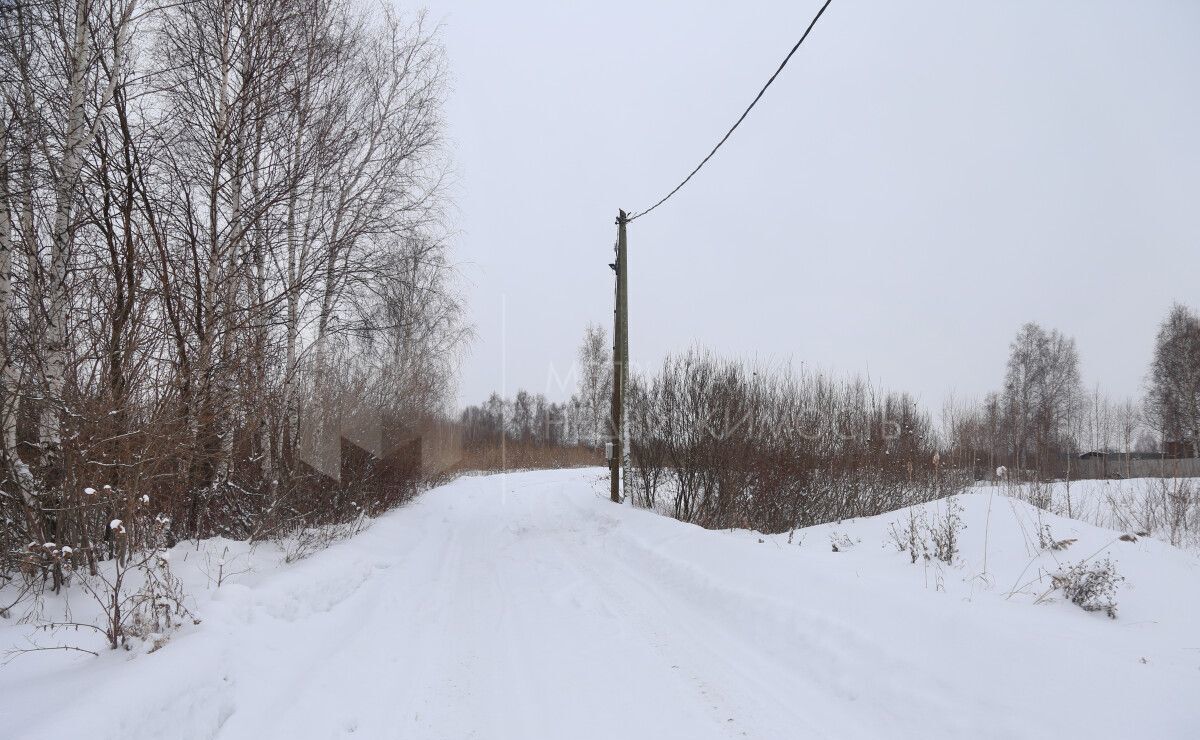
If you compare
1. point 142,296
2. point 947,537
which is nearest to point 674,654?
point 947,537

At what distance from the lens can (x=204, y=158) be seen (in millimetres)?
7824

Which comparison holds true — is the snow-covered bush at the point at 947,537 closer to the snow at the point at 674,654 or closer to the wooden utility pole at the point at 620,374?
the snow at the point at 674,654

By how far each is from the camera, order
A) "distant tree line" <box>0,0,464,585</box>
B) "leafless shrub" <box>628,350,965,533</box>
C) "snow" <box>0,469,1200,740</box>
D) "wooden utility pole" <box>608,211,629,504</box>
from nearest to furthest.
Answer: "snow" <box>0,469,1200,740</box> → "distant tree line" <box>0,0,464,585</box> → "leafless shrub" <box>628,350,965,533</box> → "wooden utility pole" <box>608,211,629,504</box>

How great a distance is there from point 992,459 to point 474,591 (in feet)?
48.0

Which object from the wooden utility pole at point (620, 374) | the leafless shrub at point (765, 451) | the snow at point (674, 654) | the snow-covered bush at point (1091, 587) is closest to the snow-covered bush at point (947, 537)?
the snow at point (674, 654)

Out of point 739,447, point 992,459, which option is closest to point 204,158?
point 739,447

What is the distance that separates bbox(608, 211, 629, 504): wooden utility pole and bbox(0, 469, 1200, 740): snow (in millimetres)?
5672

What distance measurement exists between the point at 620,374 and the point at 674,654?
868 centimetres

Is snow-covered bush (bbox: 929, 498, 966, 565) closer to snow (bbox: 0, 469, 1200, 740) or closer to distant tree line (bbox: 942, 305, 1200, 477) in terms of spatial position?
snow (bbox: 0, 469, 1200, 740)

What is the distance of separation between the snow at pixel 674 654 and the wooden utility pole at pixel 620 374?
567 cm

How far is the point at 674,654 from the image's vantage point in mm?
4496

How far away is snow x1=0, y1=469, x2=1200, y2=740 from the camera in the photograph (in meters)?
3.05

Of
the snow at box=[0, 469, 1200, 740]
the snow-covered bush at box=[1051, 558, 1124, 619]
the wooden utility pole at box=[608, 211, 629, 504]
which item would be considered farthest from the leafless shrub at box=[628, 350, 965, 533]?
the snow-covered bush at box=[1051, 558, 1124, 619]

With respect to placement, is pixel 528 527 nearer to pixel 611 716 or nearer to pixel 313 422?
pixel 313 422
